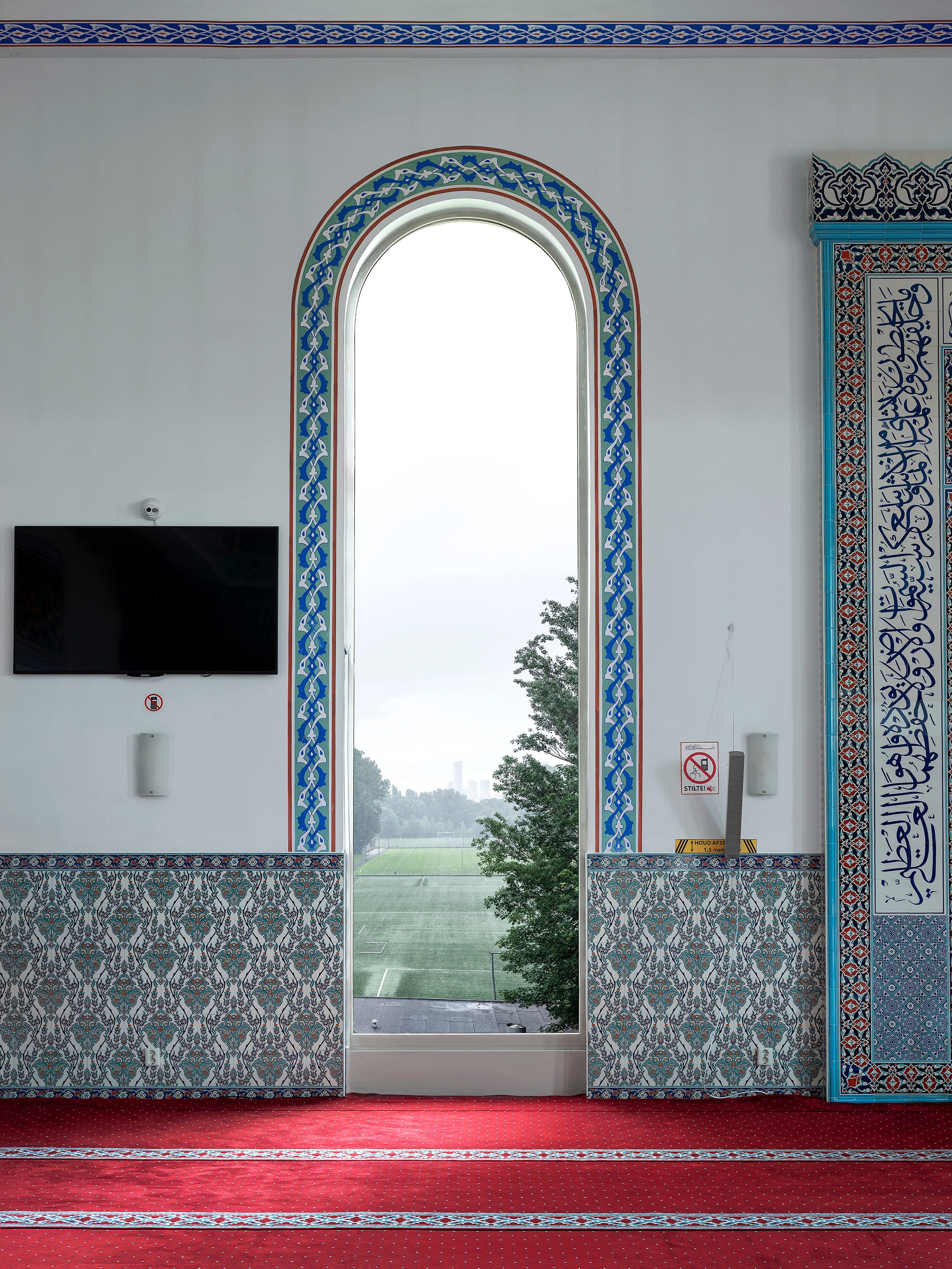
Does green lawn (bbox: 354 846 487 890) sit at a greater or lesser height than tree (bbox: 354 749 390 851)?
lesser

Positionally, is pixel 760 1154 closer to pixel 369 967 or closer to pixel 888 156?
pixel 369 967

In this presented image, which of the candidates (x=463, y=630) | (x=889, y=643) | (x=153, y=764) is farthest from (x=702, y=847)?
(x=153, y=764)

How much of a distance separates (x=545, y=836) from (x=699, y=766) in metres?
0.71

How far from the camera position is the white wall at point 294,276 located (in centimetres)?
371

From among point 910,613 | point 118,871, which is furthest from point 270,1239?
point 910,613

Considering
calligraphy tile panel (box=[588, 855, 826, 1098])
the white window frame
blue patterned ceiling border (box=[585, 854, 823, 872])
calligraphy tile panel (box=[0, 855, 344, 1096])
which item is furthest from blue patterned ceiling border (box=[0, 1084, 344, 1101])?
blue patterned ceiling border (box=[585, 854, 823, 872])

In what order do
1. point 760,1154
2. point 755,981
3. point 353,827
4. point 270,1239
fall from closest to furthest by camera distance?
point 270,1239 → point 760,1154 → point 755,981 → point 353,827

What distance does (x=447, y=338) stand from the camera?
13.1 feet

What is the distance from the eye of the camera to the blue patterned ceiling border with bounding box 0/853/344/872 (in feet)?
11.9

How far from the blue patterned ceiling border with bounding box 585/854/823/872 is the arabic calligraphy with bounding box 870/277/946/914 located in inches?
10.9

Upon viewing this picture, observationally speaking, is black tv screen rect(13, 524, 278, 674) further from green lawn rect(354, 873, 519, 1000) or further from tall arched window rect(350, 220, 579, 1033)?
green lawn rect(354, 873, 519, 1000)

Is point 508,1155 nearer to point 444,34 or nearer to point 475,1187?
point 475,1187

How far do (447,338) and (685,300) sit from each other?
1026 mm

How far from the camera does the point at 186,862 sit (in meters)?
3.62
